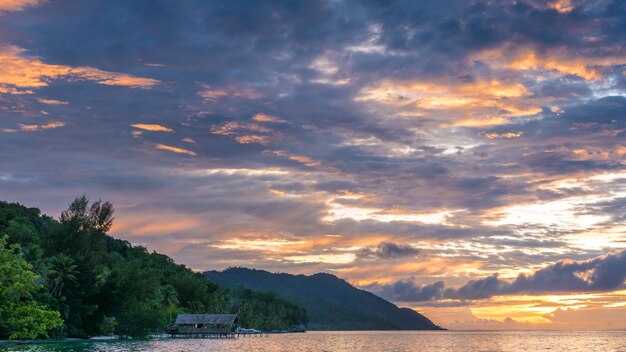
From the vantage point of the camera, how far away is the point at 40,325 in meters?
83.2

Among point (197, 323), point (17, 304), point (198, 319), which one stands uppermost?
point (17, 304)

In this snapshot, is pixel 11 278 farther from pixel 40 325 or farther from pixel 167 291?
pixel 167 291

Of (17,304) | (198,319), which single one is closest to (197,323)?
(198,319)

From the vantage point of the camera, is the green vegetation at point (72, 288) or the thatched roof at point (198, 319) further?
the thatched roof at point (198, 319)

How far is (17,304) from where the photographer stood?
83250mm

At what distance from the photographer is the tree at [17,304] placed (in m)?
80.9

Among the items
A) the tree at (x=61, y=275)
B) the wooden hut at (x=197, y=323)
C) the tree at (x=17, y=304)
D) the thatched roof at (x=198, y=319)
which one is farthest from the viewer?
the thatched roof at (x=198, y=319)

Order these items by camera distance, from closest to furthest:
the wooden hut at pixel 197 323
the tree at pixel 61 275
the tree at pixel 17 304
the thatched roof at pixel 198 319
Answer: the tree at pixel 17 304
the tree at pixel 61 275
the wooden hut at pixel 197 323
the thatched roof at pixel 198 319

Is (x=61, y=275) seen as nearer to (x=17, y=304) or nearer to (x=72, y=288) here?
(x=72, y=288)

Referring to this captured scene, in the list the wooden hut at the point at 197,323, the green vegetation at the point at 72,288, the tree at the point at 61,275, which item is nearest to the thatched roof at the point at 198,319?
the wooden hut at the point at 197,323

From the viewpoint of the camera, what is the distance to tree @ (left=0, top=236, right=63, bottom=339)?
266 feet

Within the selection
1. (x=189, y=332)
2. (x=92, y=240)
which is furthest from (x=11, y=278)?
(x=189, y=332)

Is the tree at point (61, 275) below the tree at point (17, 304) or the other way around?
the other way around

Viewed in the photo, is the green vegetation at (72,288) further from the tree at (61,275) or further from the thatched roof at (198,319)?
the thatched roof at (198,319)
